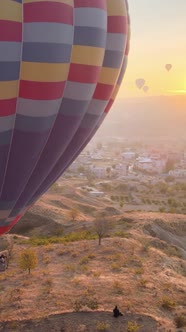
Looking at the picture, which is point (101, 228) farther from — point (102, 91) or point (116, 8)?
point (116, 8)

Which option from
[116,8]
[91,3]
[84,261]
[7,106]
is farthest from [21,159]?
[84,261]

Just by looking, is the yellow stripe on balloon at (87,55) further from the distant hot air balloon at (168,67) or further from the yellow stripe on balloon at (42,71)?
the distant hot air balloon at (168,67)

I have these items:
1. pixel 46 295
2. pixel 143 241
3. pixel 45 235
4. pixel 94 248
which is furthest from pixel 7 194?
pixel 45 235

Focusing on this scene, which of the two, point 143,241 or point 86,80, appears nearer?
point 86,80

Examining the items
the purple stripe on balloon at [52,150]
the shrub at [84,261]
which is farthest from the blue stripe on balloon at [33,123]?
the shrub at [84,261]

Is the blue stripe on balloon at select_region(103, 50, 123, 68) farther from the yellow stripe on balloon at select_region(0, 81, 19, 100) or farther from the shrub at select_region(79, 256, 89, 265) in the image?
the shrub at select_region(79, 256, 89, 265)

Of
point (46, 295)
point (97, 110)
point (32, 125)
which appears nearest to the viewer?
point (32, 125)

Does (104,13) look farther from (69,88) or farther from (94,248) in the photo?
(94,248)
